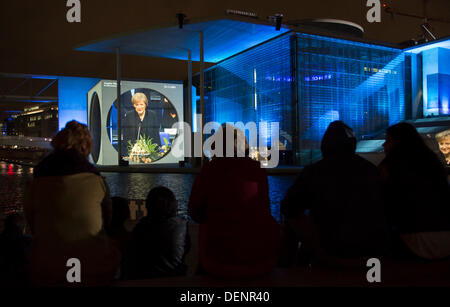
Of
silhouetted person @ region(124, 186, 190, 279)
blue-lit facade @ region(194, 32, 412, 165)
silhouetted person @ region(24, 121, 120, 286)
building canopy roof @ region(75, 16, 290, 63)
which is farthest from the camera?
blue-lit facade @ region(194, 32, 412, 165)

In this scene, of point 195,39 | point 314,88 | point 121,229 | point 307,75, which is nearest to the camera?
point 121,229

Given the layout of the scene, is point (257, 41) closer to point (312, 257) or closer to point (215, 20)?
point (215, 20)

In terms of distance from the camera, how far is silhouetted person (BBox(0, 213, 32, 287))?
7.43 ft

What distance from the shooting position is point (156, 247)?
8.07ft

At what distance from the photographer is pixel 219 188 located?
2158mm

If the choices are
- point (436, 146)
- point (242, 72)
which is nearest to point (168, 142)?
point (242, 72)

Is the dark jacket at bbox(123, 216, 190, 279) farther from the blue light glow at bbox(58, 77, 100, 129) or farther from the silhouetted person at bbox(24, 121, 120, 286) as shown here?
the blue light glow at bbox(58, 77, 100, 129)

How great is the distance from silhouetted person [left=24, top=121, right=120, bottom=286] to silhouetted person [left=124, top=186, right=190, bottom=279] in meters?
0.40

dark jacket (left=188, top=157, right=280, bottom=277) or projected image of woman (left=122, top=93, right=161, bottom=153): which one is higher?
projected image of woman (left=122, top=93, right=161, bottom=153)

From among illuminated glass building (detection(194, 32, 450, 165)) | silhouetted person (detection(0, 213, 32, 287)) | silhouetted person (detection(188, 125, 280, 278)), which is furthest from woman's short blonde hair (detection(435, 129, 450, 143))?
silhouetted person (detection(0, 213, 32, 287))

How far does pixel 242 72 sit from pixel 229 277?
18268 mm

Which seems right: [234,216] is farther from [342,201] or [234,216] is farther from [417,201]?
[417,201]

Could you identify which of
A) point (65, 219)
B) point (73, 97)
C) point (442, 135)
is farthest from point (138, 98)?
point (65, 219)

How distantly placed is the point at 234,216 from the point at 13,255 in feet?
4.59
